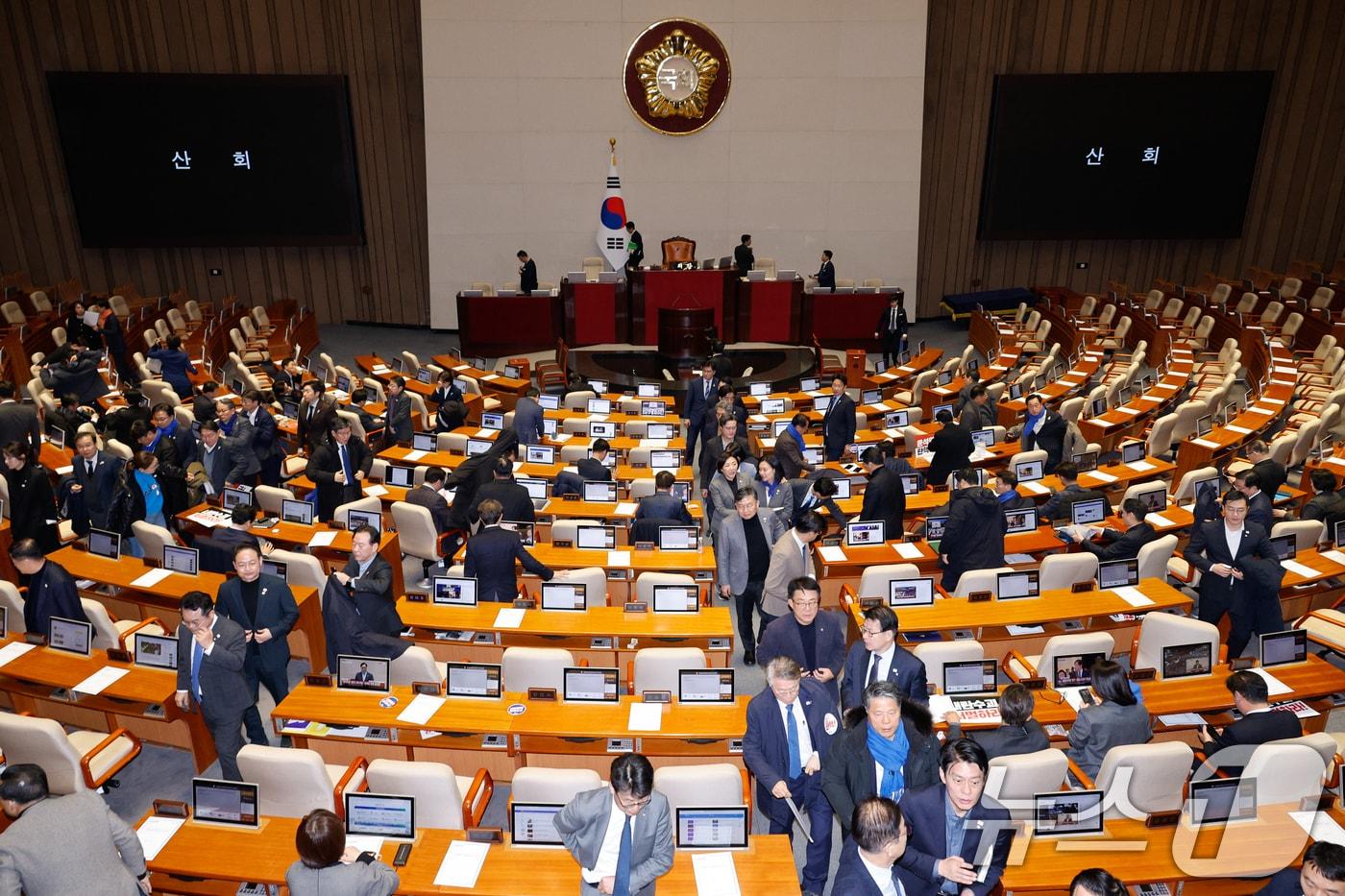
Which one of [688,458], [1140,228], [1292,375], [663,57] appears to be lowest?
[688,458]

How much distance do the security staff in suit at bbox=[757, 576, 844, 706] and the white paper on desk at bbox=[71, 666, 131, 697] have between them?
4.17m

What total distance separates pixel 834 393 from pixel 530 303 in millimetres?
8527

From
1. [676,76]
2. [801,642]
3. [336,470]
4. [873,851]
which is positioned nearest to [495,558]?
[801,642]

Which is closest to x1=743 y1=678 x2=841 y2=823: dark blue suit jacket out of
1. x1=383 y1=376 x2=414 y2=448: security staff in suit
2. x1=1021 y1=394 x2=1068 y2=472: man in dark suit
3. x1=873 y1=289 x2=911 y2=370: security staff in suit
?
x1=1021 y1=394 x2=1068 y2=472: man in dark suit

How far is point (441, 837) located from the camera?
4.59 metres

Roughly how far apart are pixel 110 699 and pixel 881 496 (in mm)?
5982

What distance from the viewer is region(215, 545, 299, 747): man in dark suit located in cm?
580

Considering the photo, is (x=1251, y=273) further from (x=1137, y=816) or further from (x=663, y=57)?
(x=1137, y=816)

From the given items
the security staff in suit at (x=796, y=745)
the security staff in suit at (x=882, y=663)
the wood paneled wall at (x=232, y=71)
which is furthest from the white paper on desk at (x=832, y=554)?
the wood paneled wall at (x=232, y=71)

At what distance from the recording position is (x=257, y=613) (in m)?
5.84

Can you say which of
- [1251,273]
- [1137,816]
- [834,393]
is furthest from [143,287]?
[1251,273]

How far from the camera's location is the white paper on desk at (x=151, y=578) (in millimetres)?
7098

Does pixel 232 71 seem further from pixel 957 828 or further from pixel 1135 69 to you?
pixel 957 828

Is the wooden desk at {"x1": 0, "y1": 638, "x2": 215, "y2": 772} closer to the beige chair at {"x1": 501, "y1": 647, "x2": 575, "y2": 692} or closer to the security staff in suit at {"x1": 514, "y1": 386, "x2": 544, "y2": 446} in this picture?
the beige chair at {"x1": 501, "y1": 647, "x2": 575, "y2": 692}
